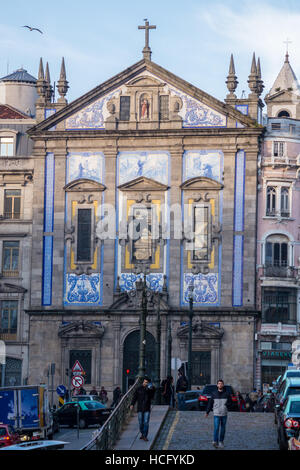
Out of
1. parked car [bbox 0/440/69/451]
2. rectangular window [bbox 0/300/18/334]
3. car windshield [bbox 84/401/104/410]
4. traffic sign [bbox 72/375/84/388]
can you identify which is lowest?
car windshield [bbox 84/401/104/410]

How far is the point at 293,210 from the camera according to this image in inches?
3118

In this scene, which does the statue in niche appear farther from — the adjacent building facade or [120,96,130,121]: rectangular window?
the adjacent building facade

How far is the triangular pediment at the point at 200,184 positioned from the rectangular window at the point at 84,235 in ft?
20.3

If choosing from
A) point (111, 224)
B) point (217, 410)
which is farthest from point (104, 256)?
point (217, 410)

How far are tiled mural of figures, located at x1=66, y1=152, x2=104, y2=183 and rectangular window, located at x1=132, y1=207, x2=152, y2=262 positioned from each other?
10.8 feet

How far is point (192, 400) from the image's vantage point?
58.0 meters

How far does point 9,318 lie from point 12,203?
7321 millimetres

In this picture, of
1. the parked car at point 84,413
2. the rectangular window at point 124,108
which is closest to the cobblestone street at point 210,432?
the parked car at point 84,413

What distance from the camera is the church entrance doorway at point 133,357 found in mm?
77688

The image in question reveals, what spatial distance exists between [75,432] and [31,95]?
51.4 m

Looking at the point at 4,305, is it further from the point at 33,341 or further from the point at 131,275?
the point at 131,275

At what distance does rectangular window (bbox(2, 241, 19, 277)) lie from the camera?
80.9 m

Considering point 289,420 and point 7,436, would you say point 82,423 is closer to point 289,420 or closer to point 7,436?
point 7,436

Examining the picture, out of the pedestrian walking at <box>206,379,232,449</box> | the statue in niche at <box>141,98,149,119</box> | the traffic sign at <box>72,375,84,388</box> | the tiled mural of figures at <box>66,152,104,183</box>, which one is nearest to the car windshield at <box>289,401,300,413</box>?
the pedestrian walking at <box>206,379,232,449</box>
